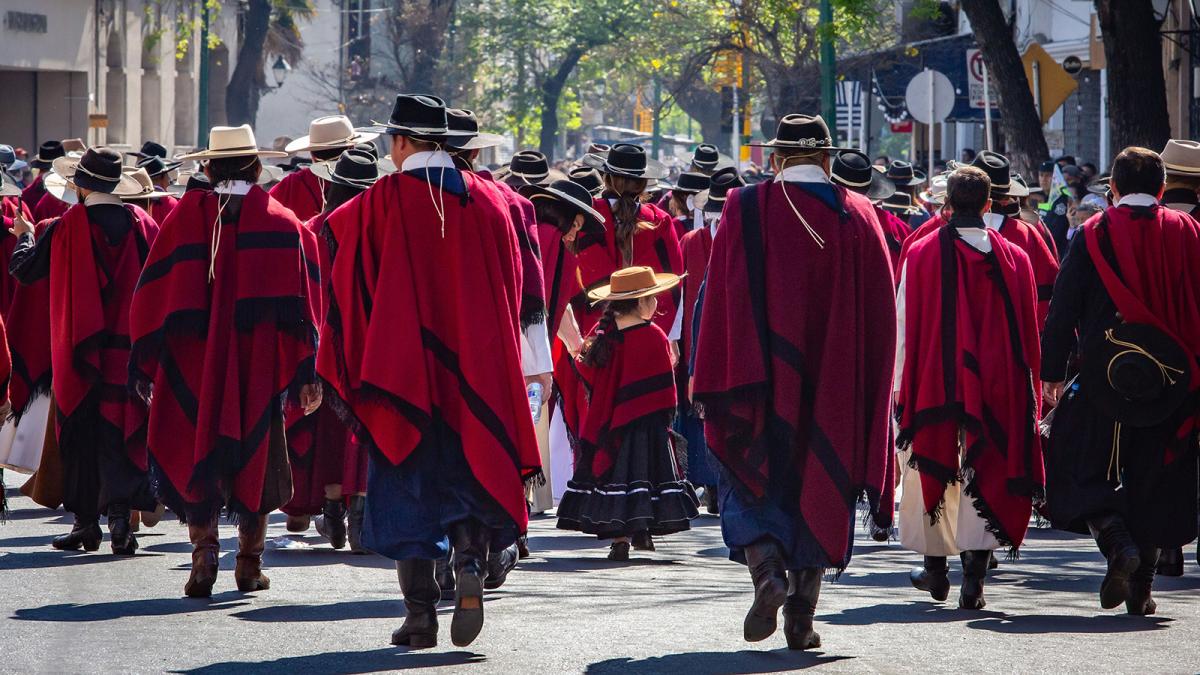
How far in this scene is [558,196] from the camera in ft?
36.4

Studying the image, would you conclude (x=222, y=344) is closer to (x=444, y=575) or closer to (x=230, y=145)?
(x=230, y=145)

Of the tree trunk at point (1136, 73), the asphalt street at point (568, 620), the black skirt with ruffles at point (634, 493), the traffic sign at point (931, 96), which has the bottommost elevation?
the asphalt street at point (568, 620)

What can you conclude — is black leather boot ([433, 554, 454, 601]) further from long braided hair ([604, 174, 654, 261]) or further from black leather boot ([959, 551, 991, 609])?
long braided hair ([604, 174, 654, 261])

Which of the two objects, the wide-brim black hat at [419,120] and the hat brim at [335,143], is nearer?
the wide-brim black hat at [419,120]

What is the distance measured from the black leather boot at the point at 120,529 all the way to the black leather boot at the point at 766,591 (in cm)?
401

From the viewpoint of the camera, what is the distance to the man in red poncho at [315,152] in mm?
11508

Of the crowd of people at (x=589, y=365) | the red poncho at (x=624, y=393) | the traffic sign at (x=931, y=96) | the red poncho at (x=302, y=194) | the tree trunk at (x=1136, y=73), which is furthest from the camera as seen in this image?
the traffic sign at (x=931, y=96)

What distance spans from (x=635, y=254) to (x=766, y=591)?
16.0 ft

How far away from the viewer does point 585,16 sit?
5556cm

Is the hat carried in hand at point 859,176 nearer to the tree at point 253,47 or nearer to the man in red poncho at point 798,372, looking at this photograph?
the man in red poncho at point 798,372

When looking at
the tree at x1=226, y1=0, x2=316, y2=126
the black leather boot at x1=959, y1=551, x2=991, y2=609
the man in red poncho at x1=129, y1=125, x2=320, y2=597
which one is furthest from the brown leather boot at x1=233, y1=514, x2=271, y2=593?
the tree at x1=226, y1=0, x2=316, y2=126

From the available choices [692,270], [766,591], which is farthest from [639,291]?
[766,591]

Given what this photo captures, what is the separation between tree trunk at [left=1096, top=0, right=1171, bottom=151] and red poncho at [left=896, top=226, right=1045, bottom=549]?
324 inches

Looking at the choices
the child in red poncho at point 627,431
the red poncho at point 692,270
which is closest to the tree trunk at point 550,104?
the red poncho at point 692,270
